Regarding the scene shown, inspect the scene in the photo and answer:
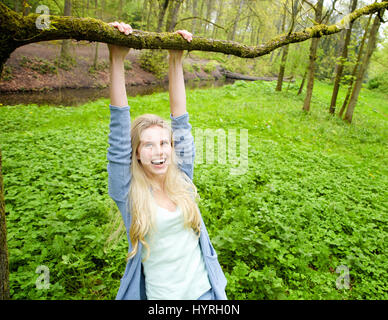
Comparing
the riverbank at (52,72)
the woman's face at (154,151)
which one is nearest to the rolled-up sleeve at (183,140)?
the woman's face at (154,151)

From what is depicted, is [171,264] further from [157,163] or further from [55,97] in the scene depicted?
[55,97]

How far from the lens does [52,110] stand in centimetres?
997

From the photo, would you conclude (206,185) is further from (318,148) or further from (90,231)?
(318,148)

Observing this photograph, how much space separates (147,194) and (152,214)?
144 mm

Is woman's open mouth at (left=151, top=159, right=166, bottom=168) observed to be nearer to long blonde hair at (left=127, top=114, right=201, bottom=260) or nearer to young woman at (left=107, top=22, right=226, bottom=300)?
young woman at (left=107, top=22, right=226, bottom=300)

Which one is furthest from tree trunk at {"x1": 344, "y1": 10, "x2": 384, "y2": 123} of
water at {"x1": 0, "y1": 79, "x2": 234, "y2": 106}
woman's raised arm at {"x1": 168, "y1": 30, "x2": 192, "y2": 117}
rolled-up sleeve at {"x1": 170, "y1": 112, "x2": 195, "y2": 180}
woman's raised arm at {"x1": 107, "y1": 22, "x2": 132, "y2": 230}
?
water at {"x1": 0, "y1": 79, "x2": 234, "y2": 106}

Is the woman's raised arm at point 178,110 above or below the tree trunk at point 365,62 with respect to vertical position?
below

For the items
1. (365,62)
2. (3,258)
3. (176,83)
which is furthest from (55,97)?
(365,62)

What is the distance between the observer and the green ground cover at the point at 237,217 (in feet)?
9.80

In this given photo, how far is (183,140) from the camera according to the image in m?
1.96

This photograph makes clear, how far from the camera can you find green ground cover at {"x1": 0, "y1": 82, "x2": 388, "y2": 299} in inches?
118

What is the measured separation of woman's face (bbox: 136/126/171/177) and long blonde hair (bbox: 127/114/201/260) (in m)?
0.04

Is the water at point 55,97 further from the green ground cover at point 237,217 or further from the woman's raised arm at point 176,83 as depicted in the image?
the woman's raised arm at point 176,83
